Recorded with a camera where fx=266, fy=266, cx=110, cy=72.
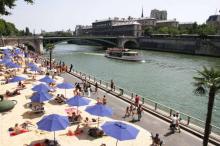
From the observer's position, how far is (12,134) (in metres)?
18.7

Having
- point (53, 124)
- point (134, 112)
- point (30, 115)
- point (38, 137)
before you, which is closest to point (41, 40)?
point (30, 115)

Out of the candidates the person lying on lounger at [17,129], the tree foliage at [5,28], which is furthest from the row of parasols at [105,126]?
the tree foliage at [5,28]

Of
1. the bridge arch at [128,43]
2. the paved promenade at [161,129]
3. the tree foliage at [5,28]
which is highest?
the tree foliage at [5,28]

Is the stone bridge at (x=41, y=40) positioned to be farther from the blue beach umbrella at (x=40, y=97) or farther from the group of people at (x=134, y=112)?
the group of people at (x=134, y=112)

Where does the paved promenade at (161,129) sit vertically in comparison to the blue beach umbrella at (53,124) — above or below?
below

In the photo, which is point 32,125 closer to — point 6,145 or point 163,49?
point 6,145

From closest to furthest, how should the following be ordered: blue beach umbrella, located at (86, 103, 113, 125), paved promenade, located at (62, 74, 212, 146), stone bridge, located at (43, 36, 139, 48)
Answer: paved promenade, located at (62, 74, 212, 146) → blue beach umbrella, located at (86, 103, 113, 125) → stone bridge, located at (43, 36, 139, 48)

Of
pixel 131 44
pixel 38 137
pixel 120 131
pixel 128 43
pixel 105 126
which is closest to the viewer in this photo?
pixel 120 131

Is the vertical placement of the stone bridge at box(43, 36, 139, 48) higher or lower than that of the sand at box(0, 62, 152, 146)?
higher

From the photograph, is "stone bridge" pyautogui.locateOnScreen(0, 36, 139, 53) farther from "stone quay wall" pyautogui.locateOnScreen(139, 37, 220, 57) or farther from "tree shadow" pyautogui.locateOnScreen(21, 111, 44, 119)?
"tree shadow" pyautogui.locateOnScreen(21, 111, 44, 119)

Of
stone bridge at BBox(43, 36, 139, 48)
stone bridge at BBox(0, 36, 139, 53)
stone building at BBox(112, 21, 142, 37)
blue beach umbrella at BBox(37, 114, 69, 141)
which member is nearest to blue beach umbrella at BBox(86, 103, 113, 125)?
blue beach umbrella at BBox(37, 114, 69, 141)

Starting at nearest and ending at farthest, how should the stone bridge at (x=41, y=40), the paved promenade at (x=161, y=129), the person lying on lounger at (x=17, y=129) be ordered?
1. the paved promenade at (x=161, y=129)
2. the person lying on lounger at (x=17, y=129)
3. the stone bridge at (x=41, y=40)

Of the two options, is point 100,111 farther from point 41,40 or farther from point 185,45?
point 185,45

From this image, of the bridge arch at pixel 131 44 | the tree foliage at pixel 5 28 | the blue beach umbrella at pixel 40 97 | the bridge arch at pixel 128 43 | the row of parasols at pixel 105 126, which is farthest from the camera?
the bridge arch at pixel 131 44
